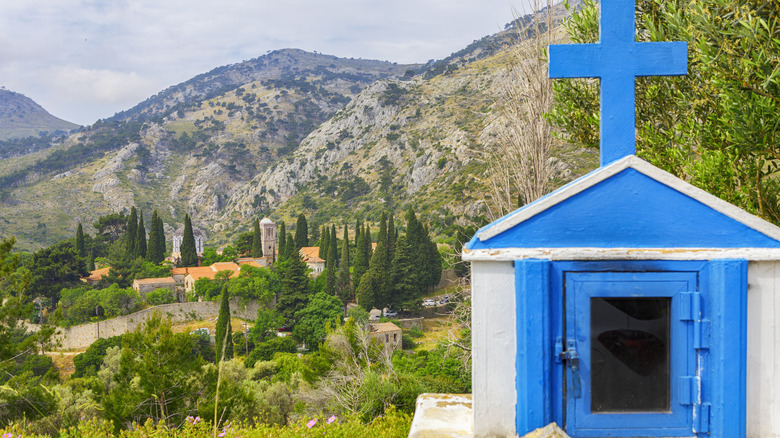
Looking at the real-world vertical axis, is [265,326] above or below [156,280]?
below

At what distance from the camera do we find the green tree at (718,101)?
4301 millimetres

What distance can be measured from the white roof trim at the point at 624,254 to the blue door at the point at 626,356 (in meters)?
0.10

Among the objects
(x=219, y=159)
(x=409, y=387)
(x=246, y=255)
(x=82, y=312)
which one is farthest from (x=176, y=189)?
(x=409, y=387)

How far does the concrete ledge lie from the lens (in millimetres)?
3058

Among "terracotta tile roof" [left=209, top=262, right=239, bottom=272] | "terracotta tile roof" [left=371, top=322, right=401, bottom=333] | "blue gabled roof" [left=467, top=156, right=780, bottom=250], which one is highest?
"blue gabled roof" [left=467, top=156, right=780, bottom=250]

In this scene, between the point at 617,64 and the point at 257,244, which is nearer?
the point at 617,64

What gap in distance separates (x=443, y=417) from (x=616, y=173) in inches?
77.7

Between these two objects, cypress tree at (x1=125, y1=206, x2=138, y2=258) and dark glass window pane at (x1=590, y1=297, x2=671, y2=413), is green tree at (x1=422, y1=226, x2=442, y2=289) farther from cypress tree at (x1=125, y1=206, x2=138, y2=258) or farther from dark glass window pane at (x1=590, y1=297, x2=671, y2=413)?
dark glass window pane at (x1=590, y1=297, x2=671, y2=413)

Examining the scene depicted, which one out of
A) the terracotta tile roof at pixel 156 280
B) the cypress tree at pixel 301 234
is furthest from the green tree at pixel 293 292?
the terracotta tile roof at pixel 156 280

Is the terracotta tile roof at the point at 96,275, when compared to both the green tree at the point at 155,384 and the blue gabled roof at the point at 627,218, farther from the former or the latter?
the blue gabled roof at the point at 627,218

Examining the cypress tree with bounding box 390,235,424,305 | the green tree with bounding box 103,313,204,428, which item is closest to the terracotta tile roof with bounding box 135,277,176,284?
the cypress tree with bounding box 390,235,424,305

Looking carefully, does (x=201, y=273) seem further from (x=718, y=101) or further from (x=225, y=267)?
(x=718, y=101)

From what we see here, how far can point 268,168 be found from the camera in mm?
113125

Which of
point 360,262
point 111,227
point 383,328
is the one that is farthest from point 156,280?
point 383,328
